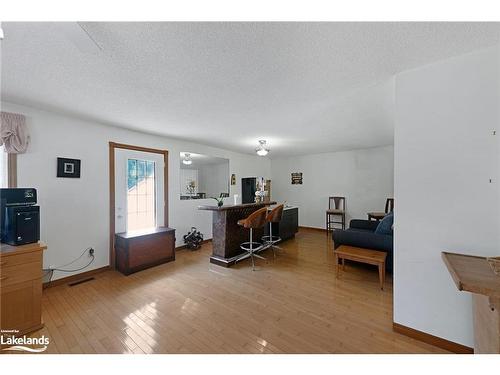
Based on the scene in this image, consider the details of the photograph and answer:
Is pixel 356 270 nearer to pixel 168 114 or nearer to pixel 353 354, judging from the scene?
pixel 353 354

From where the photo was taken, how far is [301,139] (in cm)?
439

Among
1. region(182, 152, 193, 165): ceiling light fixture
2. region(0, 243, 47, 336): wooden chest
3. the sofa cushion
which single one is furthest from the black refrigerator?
region(0, 243, 47, 336): wooden chest

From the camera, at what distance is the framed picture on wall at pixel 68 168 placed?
9.21 feet

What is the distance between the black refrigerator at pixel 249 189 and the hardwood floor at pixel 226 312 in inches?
90.4

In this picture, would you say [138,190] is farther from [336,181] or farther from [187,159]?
[336,181]

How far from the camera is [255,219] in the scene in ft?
11.0

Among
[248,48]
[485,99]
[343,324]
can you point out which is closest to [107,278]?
[343,324]

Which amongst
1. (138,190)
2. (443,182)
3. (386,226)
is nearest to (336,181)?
(386,226)

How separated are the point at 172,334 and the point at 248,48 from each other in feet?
7.86

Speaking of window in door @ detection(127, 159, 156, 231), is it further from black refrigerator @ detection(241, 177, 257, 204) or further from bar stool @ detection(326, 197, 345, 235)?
bar stool @ detection(326, 197, 345, 235)

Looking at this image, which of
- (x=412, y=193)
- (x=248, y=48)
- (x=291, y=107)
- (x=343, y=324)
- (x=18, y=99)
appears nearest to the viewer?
(x=248, y=48)

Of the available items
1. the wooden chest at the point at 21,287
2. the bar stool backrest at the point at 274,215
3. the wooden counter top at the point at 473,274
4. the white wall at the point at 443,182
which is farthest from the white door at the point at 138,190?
the wooden counter top at the point at 473,274

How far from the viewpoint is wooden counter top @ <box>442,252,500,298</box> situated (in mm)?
1044

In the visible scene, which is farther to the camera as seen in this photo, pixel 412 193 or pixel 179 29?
pixel 412 193
